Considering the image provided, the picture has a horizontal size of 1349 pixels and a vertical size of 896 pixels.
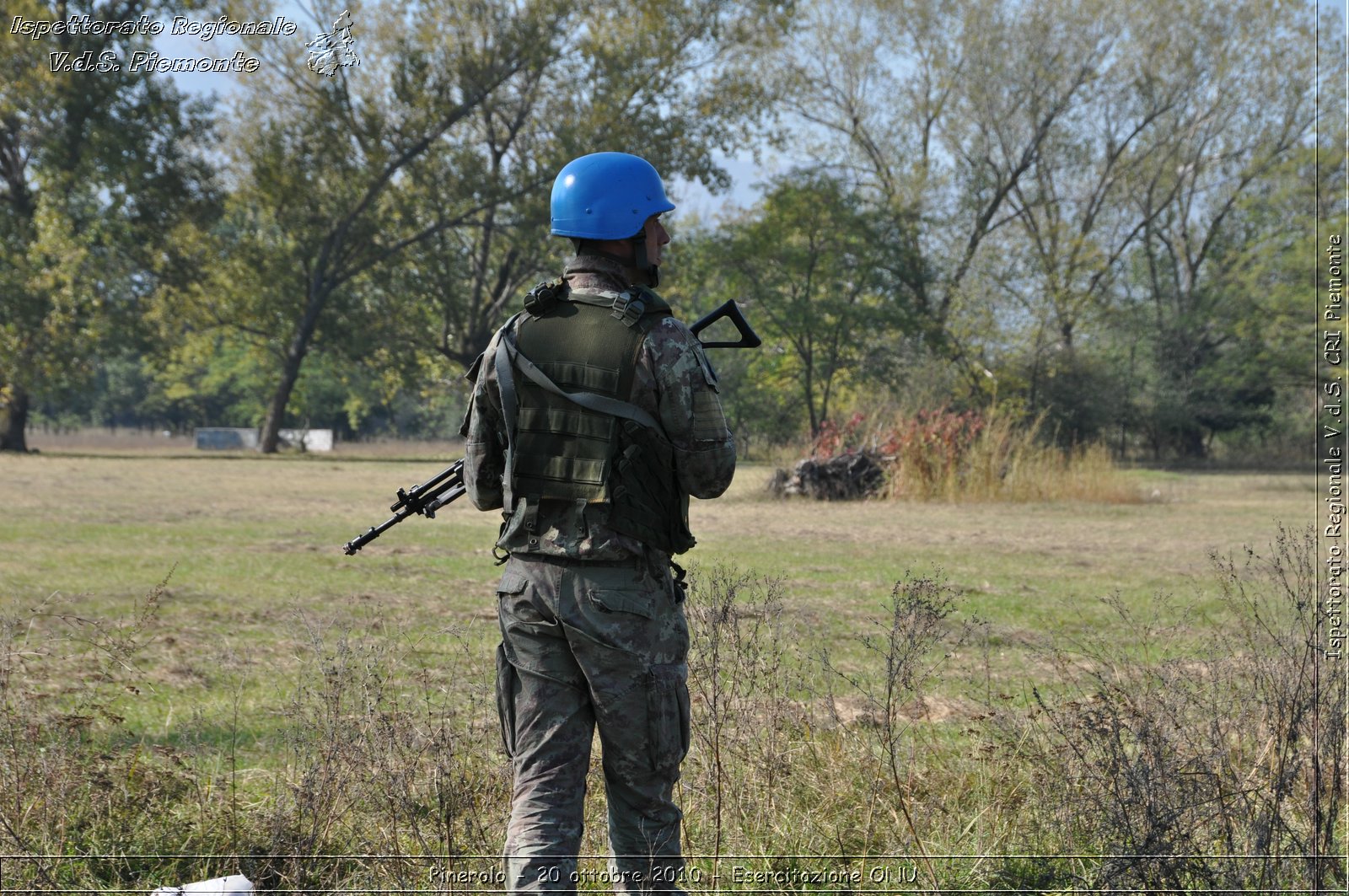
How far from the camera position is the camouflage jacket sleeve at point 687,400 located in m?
3.27

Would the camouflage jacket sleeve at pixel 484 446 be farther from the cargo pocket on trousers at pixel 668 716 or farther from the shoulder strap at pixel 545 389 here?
the cargo pocket on trousers at pixel 668 716

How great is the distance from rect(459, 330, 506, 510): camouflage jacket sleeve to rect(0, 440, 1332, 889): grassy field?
0.97m

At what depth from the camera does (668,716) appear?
10.7ft

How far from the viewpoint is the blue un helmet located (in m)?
3.45

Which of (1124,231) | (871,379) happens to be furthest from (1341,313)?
(1124,231)

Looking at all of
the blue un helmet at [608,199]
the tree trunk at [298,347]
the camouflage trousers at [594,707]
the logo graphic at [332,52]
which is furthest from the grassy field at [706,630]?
the tree trunk at [298,347]

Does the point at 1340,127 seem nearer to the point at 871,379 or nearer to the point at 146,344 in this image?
the point at 871,379

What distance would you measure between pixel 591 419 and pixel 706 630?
1.51 m

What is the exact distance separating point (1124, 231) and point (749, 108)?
18.1 metres

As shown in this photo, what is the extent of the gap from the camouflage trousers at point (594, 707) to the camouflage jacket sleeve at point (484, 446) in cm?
35

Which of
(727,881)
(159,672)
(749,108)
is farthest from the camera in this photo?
(749,108)

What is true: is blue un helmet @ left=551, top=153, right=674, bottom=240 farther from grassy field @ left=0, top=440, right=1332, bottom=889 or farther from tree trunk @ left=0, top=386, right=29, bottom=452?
tree trunk @ left=0, top=386, right=29, bottom=452

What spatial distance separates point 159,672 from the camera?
6.89 metres

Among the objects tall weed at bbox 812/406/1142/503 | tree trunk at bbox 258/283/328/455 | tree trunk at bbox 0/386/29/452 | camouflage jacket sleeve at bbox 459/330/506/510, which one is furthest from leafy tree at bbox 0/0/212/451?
camouflage jacket sleeve at bbox 459/330/506/510
